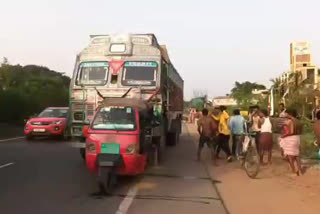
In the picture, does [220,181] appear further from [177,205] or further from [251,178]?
[177,205]

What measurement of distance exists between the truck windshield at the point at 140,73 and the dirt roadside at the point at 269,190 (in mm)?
3021

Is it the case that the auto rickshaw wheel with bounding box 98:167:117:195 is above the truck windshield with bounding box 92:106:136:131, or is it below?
below

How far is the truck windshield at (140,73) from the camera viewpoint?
14.6m

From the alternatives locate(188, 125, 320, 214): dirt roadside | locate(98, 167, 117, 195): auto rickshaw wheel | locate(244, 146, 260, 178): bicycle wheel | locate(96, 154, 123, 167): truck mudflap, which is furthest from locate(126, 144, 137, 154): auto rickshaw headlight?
locate(244, 146, 260, 178): bicycle wheel

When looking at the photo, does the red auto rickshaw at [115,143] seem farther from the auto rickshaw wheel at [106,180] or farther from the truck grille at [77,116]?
the truck grille at [77,116]

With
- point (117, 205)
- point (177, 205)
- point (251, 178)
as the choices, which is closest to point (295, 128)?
point (251, 178)

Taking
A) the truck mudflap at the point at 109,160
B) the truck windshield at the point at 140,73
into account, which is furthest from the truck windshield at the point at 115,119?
the truck windshield at the point at 140,73

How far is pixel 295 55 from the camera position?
42438mm

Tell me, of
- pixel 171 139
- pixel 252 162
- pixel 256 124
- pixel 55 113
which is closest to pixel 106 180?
pixel 252 162

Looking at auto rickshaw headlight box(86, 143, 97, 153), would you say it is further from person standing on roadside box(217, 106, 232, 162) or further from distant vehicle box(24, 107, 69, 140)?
distant vehicle box(24, 107, 69, 140)

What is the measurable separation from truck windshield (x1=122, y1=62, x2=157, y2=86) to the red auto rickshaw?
11.5 feet

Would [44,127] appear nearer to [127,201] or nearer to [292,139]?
[292,139]

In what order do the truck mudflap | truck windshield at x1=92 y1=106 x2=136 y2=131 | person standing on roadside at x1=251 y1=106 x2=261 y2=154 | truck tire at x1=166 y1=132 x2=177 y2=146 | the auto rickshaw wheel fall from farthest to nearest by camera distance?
truck tire at x1=166 y1=132 x2=177 y2=146, person standing on roadside at x1=251 y1=106 x2=261 y2=154, truck windshield at x1=92 y1=106 x2=136 y2=131, the truck mudflap, the auto rickshaw wheel

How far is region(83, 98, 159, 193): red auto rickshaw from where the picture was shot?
31.9 feet
